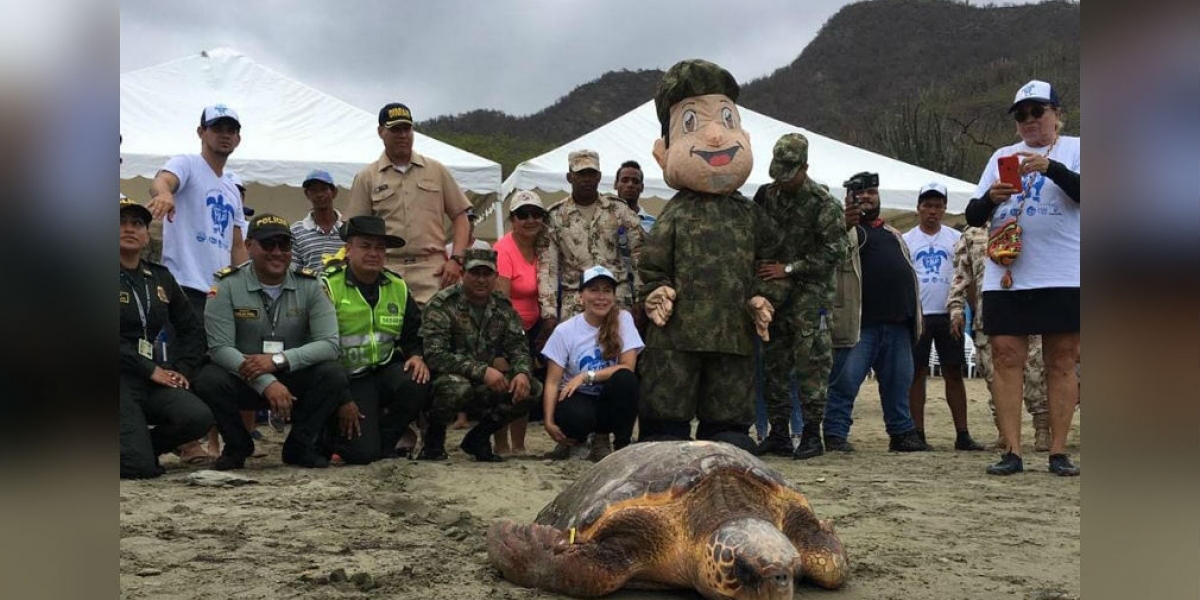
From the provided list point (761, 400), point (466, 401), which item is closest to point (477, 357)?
point (466, 401)

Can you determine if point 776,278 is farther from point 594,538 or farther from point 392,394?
point 594,538

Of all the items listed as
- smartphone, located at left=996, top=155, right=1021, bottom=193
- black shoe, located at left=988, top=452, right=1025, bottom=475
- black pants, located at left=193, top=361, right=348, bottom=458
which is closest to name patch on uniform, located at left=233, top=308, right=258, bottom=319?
black pants, located at left=193, top=361, right=348, bottom=458

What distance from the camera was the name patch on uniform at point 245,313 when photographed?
17.6ft

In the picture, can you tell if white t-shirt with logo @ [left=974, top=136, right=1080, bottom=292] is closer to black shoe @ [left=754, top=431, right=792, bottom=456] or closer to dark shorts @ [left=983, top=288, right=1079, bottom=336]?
dark shorts @ [left=983, top=288, right=1079, bottom=336]

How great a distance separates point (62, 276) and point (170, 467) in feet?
17.4

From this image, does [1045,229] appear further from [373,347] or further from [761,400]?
[373,347]

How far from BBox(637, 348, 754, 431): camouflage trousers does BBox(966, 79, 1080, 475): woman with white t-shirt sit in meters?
1.36

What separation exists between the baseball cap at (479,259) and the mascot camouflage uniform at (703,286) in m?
0.94

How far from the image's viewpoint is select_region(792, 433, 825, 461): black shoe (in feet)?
19.0

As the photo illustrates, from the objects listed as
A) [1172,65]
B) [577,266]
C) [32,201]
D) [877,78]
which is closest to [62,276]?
[32,201]

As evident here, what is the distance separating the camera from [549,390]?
5590 millimetres

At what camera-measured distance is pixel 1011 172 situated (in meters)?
4.56

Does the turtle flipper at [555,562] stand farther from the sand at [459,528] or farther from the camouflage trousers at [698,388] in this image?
the camouflage trousers at [698,388]

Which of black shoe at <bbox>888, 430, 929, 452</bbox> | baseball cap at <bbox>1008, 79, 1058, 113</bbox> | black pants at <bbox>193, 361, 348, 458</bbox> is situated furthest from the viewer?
black shoe at <bbox>888, 430, 929, 452</bbox>
